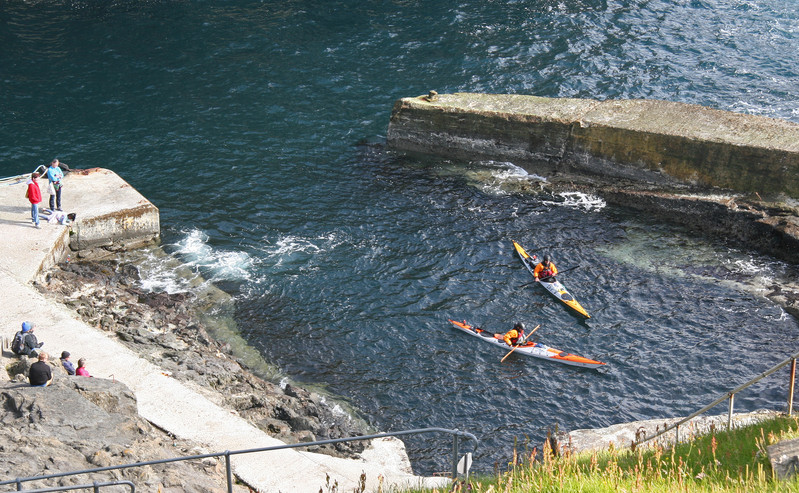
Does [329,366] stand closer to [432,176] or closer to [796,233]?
[432,176]

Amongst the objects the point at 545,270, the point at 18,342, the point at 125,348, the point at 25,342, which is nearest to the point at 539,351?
the point at 545,270

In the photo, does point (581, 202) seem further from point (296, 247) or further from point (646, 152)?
point (296, 247)

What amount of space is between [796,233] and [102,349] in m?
20.6

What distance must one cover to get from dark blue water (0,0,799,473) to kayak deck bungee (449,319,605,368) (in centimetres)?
29

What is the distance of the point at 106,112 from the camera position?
33.2 metres

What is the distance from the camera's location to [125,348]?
17453 millimetres

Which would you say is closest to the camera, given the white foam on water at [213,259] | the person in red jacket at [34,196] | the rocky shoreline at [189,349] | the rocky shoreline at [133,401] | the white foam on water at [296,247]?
the rocky shoreline at [133,401]

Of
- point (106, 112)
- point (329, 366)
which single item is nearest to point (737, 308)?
point (329, 366)

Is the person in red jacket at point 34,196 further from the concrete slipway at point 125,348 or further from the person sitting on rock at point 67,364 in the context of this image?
the person sitting on rock at point 67,364

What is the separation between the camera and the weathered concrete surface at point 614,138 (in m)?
25.1

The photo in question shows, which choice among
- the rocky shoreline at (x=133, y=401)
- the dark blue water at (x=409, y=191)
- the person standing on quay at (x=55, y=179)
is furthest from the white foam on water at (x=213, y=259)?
the person standing on quay at (x=55, y=179)

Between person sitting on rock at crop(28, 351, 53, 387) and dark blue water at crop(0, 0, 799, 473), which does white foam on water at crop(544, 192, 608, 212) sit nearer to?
dark blue water at crop(0, 0, 799, 473)

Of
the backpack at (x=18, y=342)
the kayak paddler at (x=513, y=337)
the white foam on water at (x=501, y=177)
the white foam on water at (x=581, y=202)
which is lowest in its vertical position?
the kayak paddler at (x=513, y=337)

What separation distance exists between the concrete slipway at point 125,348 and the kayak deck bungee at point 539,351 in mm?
4766
